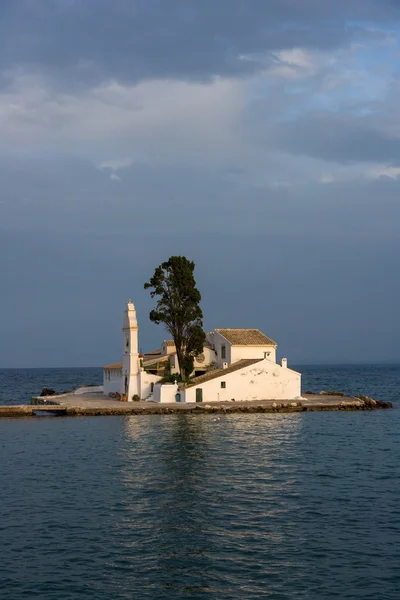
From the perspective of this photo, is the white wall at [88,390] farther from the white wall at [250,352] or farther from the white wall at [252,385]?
the white wall at [252,385]

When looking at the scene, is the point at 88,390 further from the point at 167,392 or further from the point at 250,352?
the point at 250,352

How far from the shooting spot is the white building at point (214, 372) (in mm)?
64125

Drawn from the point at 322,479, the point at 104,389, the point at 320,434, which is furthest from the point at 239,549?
the point at 104,389

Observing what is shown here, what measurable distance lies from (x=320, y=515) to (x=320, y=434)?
2230 centimetres

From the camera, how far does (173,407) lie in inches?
2378

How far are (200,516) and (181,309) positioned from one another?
41.8 metres

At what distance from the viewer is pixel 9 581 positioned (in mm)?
20188

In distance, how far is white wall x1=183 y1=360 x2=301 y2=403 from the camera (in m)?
63.9

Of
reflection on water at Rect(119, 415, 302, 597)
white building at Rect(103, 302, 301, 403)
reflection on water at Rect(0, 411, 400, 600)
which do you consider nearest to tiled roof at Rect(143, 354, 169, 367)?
white building at Rect(103, 302, 301, 403)

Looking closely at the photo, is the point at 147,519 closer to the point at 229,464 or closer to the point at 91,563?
the point at 91,563

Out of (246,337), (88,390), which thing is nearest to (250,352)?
(246,337)

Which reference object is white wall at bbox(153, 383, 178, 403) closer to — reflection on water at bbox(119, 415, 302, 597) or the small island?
the small island

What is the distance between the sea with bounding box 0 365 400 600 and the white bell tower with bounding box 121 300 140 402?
19.6 metres

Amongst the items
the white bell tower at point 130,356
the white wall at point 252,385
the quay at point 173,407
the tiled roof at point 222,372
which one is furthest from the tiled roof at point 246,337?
the white bell tower at point 130,356
